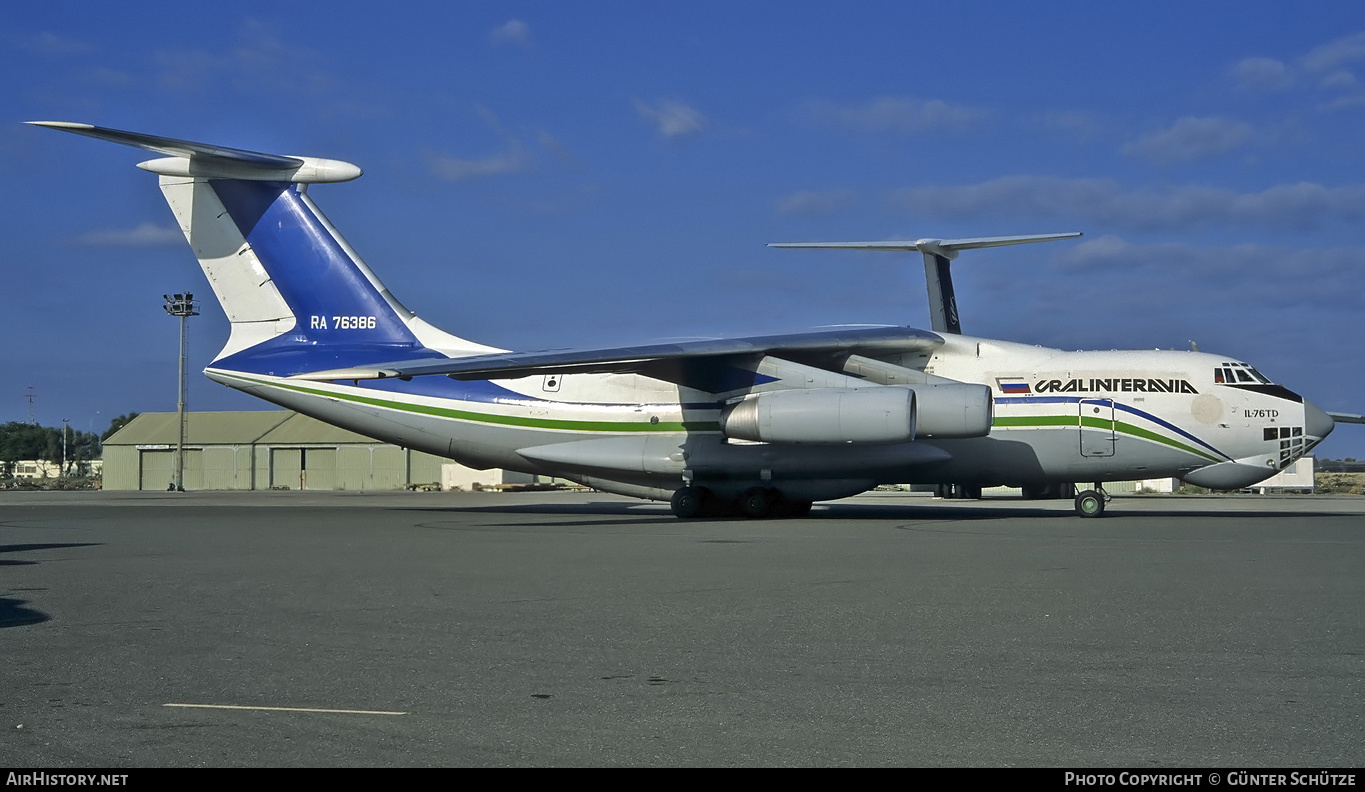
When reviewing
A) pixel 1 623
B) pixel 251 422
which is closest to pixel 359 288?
pixel 1 623

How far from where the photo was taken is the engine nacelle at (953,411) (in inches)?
719

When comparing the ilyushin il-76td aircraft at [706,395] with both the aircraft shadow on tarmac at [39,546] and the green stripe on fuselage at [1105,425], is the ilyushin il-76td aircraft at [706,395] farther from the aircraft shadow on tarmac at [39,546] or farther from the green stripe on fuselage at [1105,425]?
the aircraft shadow on tarmac at [39,546]

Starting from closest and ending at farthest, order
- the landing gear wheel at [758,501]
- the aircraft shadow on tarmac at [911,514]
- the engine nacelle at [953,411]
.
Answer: the engine nacelle at [953,411] < the aircraft shadow on tarmac at [911,514] < the landing gear wheel at [758,501]

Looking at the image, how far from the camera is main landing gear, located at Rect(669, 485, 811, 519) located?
818 inches

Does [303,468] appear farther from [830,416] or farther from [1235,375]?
[1235,375]

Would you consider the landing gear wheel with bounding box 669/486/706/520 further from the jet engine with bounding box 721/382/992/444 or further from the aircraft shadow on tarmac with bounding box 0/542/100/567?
the aircraft shadow on tarmac with bounding box 0/542/100/567

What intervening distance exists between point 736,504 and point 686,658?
1533cm

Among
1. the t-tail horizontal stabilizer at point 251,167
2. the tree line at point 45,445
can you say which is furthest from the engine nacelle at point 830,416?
the tree line at point 45,445

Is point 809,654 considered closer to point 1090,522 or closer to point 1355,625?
point 1355,625

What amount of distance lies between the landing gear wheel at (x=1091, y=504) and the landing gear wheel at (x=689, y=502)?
20.6 feet

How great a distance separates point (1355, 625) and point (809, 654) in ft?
11.0

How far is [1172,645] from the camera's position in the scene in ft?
20.6

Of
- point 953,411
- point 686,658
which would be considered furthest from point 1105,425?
point 686,658

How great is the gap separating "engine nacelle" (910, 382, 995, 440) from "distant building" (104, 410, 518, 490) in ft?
115
